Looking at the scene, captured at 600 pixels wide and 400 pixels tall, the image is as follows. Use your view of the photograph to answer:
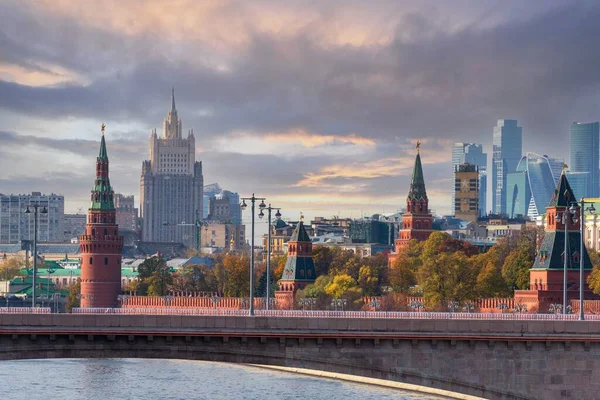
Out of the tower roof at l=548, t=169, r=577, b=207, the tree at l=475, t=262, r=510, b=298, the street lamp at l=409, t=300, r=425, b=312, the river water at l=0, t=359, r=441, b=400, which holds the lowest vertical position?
the river water at l=0, t=359, r=441, b=400

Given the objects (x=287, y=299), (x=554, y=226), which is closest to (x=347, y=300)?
(x=287, y=299)

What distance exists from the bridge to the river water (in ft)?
99.0

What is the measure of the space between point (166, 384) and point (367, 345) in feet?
154

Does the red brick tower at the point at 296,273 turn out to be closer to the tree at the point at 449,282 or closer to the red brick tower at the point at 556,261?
the tree at the point at 449,282

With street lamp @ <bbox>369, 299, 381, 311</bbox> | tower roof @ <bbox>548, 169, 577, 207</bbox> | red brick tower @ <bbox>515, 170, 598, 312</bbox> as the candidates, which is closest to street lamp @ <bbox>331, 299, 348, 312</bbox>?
street lamp @ <bbox>369, 299, 381, 311</bbox>

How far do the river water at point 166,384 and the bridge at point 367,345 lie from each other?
1188 inches

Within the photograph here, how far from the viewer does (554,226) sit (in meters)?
159

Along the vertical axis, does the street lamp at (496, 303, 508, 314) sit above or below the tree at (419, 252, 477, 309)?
below

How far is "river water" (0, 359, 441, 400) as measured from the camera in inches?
Result: 4611

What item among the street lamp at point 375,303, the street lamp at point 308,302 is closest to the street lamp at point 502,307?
the street lamp at point 375,303

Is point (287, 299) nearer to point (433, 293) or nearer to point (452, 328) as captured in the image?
point (433, 293)

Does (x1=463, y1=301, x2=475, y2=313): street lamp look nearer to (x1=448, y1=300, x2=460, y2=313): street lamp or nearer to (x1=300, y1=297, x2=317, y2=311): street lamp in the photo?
(x1=448, y1=300, x2=460, y2=313): street lamp

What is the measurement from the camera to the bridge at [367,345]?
78688mm

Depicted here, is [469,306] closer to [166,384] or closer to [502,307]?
[502,307]
